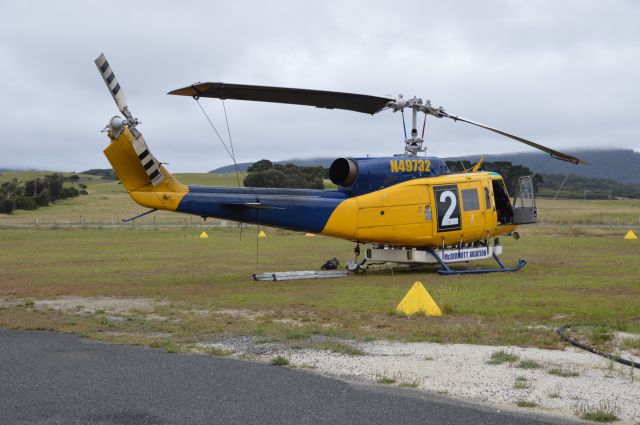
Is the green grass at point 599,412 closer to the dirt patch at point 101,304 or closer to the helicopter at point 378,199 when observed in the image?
the dirt patch at point 101,304

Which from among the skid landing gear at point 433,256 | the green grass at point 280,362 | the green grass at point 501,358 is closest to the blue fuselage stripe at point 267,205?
the skid landing gear at point 433,256

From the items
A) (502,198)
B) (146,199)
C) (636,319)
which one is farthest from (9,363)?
(502,198)

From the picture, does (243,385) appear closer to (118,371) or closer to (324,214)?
(118,371)

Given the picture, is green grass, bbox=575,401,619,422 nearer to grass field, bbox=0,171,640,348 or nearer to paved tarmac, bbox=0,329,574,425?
paved tarmac, bbox=0,329,574,425

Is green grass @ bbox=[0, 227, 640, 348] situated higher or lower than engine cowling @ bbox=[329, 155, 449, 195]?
lower

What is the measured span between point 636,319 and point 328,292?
714 centimetres

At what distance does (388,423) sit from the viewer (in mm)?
6207

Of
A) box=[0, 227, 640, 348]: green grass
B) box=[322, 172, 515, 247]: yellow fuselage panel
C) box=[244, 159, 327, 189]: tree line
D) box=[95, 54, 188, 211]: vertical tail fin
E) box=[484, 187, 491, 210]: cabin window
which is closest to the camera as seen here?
box=[0, 227, 640, 348]: green grass

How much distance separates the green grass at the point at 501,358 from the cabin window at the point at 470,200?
39.8 ft

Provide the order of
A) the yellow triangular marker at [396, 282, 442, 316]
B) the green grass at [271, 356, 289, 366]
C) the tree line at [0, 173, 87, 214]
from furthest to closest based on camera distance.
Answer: the tree line at [0, 173, 87, 214], the yellow triangular marker at [396, 282, 442, 316], the green grass at [271, 356, 289, 366]

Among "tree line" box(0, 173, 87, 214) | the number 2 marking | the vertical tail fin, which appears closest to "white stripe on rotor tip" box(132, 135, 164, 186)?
the vertical tail fin

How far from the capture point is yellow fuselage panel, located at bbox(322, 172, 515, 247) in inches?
768

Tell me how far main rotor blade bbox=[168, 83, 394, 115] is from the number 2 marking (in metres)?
3.68

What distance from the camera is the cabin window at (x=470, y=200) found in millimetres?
20531
